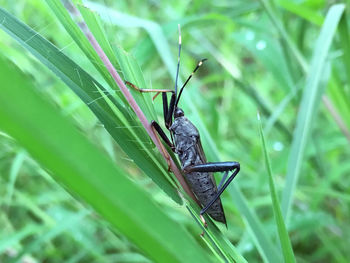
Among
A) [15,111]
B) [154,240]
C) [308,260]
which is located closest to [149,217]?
[154,240]

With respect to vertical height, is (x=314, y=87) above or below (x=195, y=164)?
above

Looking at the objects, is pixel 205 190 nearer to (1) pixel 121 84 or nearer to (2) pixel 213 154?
(2) pixel 213 154

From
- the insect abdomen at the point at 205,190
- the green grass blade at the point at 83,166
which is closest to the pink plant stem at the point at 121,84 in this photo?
the insect abdomen at the point at 205,190

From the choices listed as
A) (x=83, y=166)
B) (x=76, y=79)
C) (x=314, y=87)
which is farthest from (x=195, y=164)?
(x=83, y=166)

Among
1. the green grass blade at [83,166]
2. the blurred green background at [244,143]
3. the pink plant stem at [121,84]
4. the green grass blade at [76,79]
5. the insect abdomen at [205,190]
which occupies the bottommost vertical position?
the green grass blade at [83,166]

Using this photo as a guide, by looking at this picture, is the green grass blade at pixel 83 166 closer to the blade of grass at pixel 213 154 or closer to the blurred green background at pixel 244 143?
the blade of grass at pixel 213 154

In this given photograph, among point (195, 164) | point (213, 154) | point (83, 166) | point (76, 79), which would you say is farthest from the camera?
point (195, 164)
